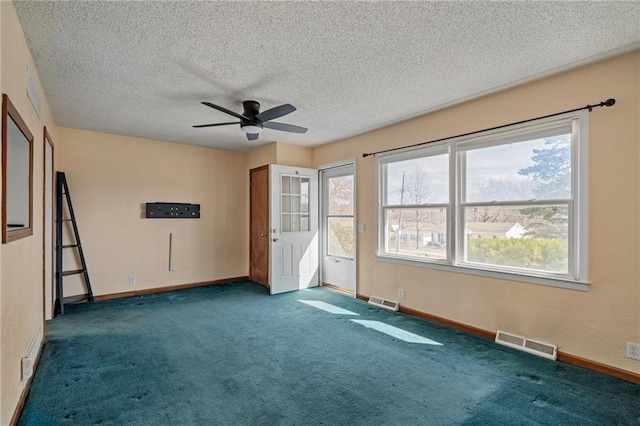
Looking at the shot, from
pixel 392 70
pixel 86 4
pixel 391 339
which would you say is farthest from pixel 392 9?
pixel 391 339

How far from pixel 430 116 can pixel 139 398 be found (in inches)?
159

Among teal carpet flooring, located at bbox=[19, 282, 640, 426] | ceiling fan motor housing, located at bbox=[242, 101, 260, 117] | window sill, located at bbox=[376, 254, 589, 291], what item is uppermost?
ceiling fan motor housing, located at bbox=[242, 101, 260, 117]

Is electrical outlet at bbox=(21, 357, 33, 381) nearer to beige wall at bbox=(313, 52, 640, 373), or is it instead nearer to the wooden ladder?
the wooden ladder

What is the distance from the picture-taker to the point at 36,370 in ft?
8.70

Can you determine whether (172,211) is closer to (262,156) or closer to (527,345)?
(262,156)

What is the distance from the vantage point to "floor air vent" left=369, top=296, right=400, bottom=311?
4312mm

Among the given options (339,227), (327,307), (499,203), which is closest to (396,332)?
(327,307)

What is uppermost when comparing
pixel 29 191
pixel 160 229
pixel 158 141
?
pixel 158 141

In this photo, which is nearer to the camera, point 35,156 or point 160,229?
point 35,156

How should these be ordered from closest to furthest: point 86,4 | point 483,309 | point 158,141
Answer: point 86,4
point 483,309
point 158,141

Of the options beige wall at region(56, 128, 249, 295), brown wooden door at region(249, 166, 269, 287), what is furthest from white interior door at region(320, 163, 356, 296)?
beige wall at region(56, 128, 249, 295)

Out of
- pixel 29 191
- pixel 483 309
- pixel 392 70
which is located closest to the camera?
pixel 29 191

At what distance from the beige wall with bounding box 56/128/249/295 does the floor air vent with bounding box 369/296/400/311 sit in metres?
2.86

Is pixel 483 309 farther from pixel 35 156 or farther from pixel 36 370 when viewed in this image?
pixel 35 156
